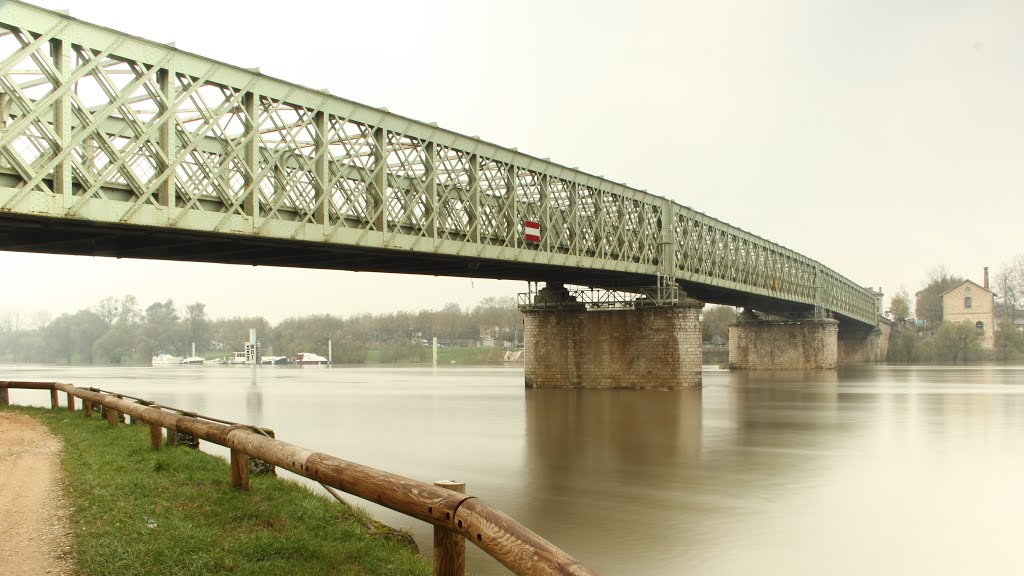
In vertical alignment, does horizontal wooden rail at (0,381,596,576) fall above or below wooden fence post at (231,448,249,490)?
above

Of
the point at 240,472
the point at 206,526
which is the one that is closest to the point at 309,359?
the point at 240,472

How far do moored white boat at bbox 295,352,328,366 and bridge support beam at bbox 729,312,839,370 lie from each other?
103562 mm

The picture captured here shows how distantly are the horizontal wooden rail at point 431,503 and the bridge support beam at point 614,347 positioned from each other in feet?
160

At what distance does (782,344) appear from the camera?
109625 millimetres

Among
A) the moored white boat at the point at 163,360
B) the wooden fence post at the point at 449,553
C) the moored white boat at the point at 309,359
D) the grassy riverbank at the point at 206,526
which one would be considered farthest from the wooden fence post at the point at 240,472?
the moored white boat at the point at 163,360

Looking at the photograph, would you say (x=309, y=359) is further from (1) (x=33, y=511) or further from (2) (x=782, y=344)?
(1) (x=33, y=511)

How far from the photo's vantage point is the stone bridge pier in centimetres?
10675

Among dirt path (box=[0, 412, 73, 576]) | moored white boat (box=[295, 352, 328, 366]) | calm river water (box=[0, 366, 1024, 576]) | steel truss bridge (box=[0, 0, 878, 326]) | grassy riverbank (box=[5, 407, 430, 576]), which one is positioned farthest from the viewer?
moored white boat (box=[295, 352, 328, 366])

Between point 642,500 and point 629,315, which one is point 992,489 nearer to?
point 642,500

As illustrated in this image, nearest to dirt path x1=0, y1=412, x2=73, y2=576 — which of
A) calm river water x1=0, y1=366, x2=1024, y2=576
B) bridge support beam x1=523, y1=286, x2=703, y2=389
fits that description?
calm river water x1=0, y1=366, x2=1024, y2=576

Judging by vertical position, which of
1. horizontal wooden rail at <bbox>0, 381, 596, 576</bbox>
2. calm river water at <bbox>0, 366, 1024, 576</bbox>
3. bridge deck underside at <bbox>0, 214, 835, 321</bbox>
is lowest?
calm river water at <bbox>0, 366, 1024, 576</bbox>

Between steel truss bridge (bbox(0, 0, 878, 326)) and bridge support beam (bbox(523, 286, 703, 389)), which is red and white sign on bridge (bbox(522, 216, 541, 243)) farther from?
bridge support beam (bbox(523, 286, 703, 389))

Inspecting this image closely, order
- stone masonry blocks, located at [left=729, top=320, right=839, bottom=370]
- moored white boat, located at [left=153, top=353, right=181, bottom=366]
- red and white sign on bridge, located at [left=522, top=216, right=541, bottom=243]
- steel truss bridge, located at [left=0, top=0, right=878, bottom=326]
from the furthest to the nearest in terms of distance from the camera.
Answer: moored white boat, located at [left=153, top=353, right=181, bottom=366] → stone masonry blocks, located at [left=729, top=320, right=839, bottom=370] → red and white sign on bridge, located at [left=522, top=216, right=541, bottom=243] → steel truss bridge, located at [left=0, top=0, right=878, bottom=326]

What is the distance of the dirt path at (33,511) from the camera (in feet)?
27.0
